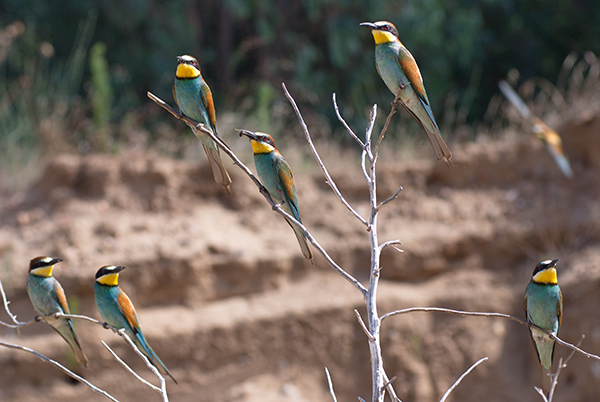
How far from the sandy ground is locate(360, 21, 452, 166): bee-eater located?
9.69 ft

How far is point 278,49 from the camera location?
634 centimetres

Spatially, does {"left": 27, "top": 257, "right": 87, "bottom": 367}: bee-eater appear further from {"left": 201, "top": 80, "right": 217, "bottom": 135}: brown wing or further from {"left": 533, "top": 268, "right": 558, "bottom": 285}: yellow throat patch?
{"left": 533, "top": 268, "right": 558, "bottom": 285}: yellow throat patch

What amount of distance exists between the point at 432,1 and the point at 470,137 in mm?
1458

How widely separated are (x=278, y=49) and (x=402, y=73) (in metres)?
4.86

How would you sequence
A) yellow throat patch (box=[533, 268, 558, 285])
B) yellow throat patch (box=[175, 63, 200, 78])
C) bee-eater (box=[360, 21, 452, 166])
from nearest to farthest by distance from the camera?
bee-eater (box=[360, 21, 452, 166]) → yellow throat patch (box=[175, 63, 200, 78]) → yellow throat patch (box=[533, 268, 558, 285])

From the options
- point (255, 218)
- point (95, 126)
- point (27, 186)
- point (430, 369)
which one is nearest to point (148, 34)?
point (95, 126)

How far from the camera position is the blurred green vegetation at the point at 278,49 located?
5.76 metres

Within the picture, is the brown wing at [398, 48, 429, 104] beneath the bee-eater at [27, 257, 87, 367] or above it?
above

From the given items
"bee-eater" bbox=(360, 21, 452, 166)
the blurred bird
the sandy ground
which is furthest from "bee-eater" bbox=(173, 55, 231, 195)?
the blurred bird

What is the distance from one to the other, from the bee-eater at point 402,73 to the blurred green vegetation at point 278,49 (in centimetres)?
345

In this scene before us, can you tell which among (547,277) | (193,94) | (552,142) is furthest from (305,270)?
(193,94)

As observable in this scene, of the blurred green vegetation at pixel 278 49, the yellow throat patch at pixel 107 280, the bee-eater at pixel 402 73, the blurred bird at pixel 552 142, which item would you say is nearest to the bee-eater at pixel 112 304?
the yellow throat patch at pixel 107 280

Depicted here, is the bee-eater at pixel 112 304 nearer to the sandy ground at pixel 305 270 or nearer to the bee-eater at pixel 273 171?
the bee-eater at pixel 273 171

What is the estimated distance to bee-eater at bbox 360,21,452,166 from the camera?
1.60 metres
